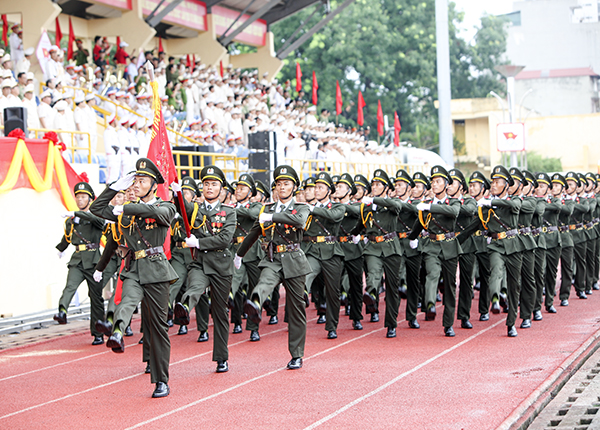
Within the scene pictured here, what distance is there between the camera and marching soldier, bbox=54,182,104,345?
10.6m

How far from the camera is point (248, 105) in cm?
2439

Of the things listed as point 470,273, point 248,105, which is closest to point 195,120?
point 248,105

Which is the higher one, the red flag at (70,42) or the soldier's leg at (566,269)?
the red flag at (70,42)

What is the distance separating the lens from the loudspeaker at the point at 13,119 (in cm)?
1317

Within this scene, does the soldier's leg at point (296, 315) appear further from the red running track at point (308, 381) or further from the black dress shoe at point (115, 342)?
the black dress shoe at point (115, 342)

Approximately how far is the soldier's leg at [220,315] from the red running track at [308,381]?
0.79ft

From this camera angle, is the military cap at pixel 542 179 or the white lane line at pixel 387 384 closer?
the white lane line at pixel 387 384

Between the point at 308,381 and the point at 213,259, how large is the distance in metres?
1.66

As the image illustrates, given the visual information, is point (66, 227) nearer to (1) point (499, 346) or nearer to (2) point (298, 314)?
(2) point (298, 314)

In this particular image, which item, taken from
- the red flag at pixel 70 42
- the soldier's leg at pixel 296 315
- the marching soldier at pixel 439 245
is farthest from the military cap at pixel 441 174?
the red flag at pixel 70 42

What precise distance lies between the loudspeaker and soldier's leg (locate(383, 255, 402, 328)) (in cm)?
663

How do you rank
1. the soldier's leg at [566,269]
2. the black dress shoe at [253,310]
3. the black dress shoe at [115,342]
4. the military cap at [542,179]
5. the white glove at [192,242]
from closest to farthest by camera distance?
the black dress shoe at [115,342] → the white glove at [192,242] → the black dress shoe at [253,310] → the military cap at [542,179] → the soldier's leg at [566,269]

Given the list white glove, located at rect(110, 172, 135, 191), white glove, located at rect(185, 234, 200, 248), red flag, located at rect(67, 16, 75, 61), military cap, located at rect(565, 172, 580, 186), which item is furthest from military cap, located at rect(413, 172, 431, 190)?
red flag, located at rect(67, 16, 75, 61)

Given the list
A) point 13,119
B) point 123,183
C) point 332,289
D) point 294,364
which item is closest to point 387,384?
point 294,364
